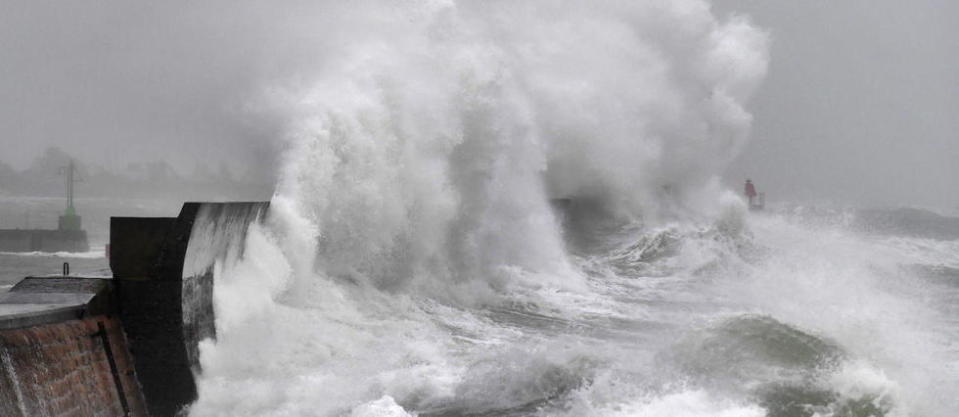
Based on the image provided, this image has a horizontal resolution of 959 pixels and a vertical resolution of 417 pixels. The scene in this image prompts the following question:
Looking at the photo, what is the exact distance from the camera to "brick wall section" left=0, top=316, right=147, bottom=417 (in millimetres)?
6023

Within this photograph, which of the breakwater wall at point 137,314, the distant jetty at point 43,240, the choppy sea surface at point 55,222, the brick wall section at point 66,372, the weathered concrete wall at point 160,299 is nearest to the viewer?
the brick wall section at point 66,372

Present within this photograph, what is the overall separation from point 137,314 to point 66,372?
1.11 meters

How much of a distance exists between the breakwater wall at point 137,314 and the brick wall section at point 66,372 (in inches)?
0.4

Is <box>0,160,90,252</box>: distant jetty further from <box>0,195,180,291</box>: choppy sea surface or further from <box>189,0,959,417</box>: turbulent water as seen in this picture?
<box>189,0,959,417</box>: turbulent water

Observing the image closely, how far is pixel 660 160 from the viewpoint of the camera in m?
25.4

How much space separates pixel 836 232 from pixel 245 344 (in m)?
19.2

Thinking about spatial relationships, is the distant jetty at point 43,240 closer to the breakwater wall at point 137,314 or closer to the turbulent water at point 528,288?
the turbulent water at point 528,288

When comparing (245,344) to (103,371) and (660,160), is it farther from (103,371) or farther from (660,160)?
(660,160)

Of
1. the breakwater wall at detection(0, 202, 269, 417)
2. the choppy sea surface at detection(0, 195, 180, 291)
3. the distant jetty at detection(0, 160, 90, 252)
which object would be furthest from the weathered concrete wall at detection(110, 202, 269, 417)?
the distant jetty at detection(0, 160, 90, 252)

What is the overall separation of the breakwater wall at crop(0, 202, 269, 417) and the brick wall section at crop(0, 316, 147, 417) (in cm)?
1

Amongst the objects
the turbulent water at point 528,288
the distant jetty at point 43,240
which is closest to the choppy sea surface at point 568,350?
the turbulent water at point 528,288

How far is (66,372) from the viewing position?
6.59 m

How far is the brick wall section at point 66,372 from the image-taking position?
237 inches

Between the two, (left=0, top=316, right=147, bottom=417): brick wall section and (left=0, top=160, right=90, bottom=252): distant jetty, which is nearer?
(left=0, top=316, right=147, bottom=417): brick wall section
